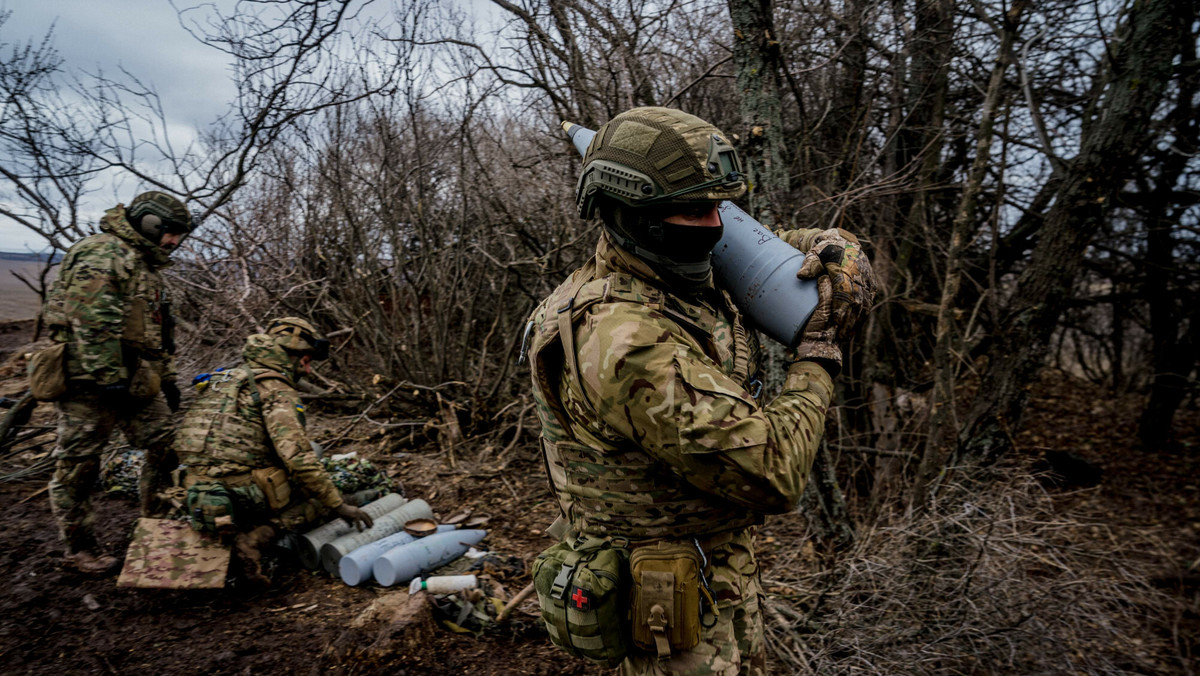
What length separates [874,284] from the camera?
191cm

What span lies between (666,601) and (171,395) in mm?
4651

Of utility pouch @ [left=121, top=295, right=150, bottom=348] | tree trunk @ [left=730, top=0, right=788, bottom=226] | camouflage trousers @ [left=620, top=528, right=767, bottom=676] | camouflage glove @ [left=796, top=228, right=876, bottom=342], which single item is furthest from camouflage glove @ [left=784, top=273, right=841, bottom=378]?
utility pouch @ [left=121, top=295, right=150, bottom=348]

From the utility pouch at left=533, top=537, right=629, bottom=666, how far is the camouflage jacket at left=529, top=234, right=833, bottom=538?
0.27 feet

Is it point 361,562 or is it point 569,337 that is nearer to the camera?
point 569,337

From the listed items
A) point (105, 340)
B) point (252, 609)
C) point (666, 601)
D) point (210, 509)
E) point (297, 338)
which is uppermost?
point (105, 340)

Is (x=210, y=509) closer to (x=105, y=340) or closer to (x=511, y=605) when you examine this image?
(x=105, y=340)

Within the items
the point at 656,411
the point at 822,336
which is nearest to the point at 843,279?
the point at 822,336

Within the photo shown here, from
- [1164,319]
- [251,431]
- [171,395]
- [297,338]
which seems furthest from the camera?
[1164,319]

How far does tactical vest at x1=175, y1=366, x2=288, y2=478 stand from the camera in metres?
4.08

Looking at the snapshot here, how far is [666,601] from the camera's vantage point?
162 centimetres

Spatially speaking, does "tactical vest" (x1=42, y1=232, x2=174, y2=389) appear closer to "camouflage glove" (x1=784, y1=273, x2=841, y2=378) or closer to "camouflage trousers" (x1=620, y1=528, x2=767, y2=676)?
"camouflage trousers" (x1=620, y1=528, x2=767, y2=676)

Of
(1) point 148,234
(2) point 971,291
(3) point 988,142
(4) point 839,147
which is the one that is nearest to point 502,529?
(1) point 148,234

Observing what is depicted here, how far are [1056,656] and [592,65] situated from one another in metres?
4.88

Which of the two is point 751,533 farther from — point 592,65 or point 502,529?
point 592,65
